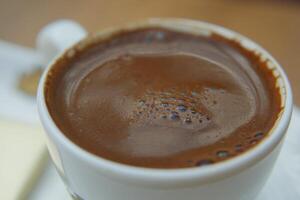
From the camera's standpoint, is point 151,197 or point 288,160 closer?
point 151,197

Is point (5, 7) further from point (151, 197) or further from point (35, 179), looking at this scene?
point (151, 197)

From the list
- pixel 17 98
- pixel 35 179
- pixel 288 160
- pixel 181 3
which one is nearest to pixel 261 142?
pixel 288 160

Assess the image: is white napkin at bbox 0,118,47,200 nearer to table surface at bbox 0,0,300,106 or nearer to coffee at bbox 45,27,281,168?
coffee at bbox 45,27,281,168

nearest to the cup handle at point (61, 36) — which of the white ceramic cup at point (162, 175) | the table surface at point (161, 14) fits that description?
the white ceramic cup at point (162, 175)

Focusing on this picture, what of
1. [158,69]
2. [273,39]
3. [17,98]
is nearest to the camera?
[158,69]

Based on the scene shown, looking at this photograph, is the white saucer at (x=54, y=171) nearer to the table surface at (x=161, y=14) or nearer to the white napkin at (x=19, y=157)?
the white napkin at (x=19, y=157)
